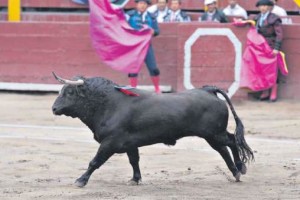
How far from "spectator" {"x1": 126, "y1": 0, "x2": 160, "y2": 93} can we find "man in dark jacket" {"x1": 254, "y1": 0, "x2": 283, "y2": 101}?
1.32 m

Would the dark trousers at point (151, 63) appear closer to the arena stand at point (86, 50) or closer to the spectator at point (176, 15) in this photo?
the arena stand at point (86, 50)

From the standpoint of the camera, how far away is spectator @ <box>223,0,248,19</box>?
1320cm

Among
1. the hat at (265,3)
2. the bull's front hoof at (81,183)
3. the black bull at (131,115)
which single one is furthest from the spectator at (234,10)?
the bull's front hoof at (81,183)

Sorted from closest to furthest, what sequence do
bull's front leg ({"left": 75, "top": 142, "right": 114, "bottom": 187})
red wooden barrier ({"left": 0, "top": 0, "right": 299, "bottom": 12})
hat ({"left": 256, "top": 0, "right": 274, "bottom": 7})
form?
bull's front leg ({"left": 75, "top": 142, "right": 114, "bottom": 187})
hat ({"left": 256, "top": 0, "right": 274, "bottom": 7})
red wooden barrier ({"left": 0, "top": 0, "right": 299, "bottom": 12})

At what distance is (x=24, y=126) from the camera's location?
11.1m

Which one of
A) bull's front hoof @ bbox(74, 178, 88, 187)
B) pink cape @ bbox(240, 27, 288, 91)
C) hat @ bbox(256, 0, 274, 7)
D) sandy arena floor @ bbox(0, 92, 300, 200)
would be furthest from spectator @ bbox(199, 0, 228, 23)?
bull's front hoof @ bbox(74, 178, 88, 187)

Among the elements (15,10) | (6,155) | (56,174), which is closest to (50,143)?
(6,155)

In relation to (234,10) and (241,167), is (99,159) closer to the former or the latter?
(241,167)

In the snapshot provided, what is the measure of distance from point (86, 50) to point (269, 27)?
265cm

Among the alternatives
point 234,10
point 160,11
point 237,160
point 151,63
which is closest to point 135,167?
point 237,160

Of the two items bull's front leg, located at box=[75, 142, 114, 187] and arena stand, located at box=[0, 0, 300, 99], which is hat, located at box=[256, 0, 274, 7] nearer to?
arena stand, located at box=[0, 0, 300, 99]

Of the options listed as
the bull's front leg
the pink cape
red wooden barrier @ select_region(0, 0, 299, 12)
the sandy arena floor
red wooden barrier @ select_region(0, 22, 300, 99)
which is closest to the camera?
the sandy arena floor

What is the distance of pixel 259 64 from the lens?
1281cm

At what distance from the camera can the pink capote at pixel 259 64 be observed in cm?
1275
